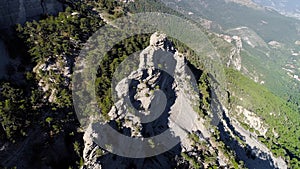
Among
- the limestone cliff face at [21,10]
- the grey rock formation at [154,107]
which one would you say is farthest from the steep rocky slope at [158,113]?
the limestone cliff face at [21,10]

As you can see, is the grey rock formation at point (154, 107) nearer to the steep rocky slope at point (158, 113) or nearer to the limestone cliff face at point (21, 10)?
the steep rocky slope at point (158, 113)

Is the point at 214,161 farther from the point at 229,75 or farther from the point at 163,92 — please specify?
the point at 229,75

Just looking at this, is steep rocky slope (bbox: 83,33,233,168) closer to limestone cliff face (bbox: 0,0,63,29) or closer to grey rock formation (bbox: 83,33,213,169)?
grey rock formation (bbox: 83,33,213,169)

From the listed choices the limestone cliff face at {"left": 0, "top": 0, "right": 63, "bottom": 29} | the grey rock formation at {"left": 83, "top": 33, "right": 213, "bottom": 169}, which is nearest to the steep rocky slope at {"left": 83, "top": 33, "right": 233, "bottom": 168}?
the grey rock formation at {"left": 83, "top": 33, "right": 213, "bottom": 169}

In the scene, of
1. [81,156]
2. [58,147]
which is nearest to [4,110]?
[58,147]

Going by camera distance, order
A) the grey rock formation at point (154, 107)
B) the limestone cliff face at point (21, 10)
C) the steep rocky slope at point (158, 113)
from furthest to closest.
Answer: the limestone cliff face at point (21, 10), the steep rocky slope at point (158, 113), the grey rock formation at point (154, 107)

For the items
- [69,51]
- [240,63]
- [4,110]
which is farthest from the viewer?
[240,63]

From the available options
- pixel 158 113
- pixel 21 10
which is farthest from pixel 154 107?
pixel 21 10

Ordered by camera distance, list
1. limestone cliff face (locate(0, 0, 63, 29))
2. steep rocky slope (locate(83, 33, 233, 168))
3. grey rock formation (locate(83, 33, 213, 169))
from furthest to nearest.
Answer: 1. limestone cliff face (locate(0, 0, 63, 29))
2. steep rocky slope (locate(83, 33, 233, 168))
3. grey rock formation (locate(83, 33, 213, 169))
